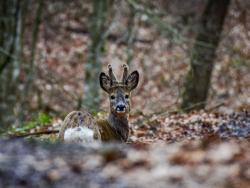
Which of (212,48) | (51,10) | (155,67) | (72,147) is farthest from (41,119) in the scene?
(51,10)

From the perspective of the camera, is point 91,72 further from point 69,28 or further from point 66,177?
point 66,177

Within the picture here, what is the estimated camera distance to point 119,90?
10086 mm

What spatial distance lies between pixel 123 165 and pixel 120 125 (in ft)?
14.2

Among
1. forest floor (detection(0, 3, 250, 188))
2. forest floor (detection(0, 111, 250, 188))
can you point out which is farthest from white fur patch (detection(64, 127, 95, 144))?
forest floor (detection(0, 111, 250, 188))

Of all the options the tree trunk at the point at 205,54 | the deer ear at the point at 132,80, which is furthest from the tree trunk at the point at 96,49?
the deer ear at the point at 132,80

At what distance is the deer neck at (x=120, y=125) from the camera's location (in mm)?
9961

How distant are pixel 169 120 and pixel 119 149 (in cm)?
661

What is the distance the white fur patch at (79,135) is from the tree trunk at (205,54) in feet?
23.8

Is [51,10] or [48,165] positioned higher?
[51,10]

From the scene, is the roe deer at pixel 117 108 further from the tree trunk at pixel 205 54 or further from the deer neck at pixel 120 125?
the tree trunk at pixel 205 54

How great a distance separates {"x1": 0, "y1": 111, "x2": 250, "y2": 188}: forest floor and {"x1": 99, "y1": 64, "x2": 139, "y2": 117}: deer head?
11.7 feet

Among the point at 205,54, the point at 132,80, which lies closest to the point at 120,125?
the point at 132,80

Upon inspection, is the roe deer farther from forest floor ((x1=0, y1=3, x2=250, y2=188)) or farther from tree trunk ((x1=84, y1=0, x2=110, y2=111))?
tree trunk ((x1=84, y1=0, x2=110, y2=111))

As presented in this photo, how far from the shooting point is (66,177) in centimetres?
552
